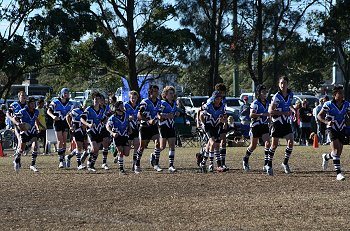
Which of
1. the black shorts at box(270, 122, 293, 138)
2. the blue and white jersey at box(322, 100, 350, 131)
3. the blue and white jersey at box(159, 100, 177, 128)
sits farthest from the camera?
the blue and white jersey at box(159, 100, 177, 128)

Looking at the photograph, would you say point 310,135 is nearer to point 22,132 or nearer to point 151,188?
point 22,132

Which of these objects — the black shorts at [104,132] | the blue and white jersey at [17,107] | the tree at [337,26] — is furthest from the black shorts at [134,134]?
the tree at [337,26]

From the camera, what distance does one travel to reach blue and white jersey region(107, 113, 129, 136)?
2092 cm

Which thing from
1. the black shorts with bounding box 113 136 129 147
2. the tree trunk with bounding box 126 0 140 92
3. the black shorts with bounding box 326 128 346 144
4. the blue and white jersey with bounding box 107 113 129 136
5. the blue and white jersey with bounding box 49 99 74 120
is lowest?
the black shorts with bounding box 113 136 129 147

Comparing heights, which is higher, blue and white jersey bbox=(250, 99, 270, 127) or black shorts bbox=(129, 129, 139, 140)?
blue and white jersey bbox=(250, 99, 270, 127)

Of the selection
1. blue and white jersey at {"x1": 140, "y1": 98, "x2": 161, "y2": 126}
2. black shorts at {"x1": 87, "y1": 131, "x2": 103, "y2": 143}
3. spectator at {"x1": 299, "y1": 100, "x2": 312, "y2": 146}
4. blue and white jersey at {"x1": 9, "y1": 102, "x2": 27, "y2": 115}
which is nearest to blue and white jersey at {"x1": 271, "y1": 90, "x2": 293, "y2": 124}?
blue and white jersey at {"x1": 140, "y1": 98, "x2": 161, "y2": 126}

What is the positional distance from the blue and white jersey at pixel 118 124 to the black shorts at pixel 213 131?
1.97 meters

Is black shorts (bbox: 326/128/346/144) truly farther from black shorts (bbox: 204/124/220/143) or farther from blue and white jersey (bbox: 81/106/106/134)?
blue and white jersey (bbox: 81/106/106/134)

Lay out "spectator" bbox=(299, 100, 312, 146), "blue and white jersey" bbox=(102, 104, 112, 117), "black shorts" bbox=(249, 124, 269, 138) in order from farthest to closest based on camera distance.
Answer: "spectator" bbox=(299, 100, 312, 146) < "blue and white jersey" bbox=(102, 104, 112, 117) < "black shorts" bbox=(249, 124, 269, 138)

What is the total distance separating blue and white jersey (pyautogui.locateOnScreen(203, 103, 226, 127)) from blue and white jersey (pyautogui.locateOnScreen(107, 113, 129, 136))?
197cm

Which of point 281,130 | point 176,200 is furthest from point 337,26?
point 176,200

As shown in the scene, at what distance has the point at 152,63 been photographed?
4584 cm

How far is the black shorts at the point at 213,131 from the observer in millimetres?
21016

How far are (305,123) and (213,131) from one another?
53.0 feet
